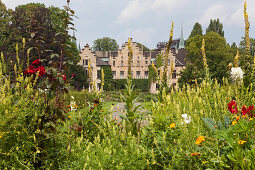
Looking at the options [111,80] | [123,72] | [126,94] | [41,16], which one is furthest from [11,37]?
[126,94]

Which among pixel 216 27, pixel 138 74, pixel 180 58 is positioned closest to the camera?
pixel 138 74

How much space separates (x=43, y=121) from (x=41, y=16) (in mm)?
26494

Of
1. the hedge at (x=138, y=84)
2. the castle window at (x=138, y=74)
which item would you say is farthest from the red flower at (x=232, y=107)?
the castle window at (x=138, y=74)

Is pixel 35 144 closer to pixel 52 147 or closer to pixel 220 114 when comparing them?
pixel 52 147

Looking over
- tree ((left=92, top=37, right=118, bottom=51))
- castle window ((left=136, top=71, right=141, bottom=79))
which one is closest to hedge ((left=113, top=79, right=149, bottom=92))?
castle window ((left=136, top=71, right=141, bottom=79))

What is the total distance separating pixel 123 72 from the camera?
42406 mm

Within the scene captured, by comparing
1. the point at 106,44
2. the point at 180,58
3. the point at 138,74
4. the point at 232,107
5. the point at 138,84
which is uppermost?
the point at 106,44

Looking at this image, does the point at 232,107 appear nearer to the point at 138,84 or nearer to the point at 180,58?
the point at 138,84

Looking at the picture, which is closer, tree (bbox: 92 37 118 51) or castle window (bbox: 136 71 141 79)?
castle window (bbox: 136 71 141 79)

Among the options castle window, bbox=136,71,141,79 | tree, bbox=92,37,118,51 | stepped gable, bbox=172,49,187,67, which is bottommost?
castle window, bbox=136,71,141,79

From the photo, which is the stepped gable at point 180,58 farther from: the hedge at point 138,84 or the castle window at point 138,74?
the castle window at point 138,74

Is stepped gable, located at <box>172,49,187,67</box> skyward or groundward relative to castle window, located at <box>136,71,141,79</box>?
skyward

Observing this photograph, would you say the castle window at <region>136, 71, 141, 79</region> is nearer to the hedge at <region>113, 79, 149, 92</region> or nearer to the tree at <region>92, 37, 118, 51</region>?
the hedge at <region>113, 79, 149, 92</region>

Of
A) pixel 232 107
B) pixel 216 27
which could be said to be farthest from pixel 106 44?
pixel 232 107
